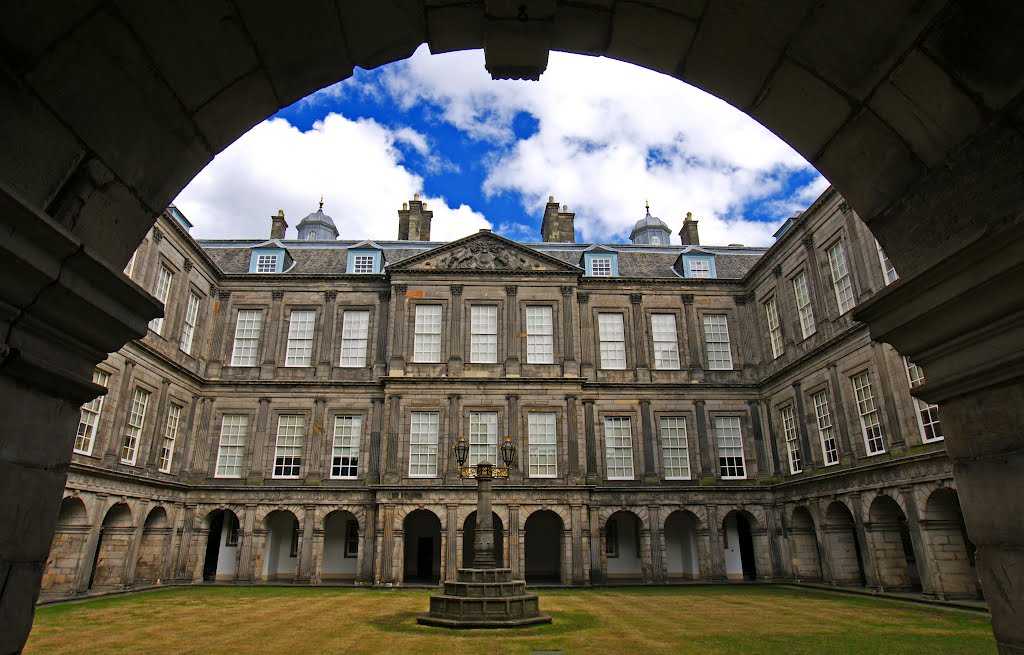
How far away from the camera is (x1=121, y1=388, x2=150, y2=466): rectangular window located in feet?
68.7

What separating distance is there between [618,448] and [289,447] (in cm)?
1350

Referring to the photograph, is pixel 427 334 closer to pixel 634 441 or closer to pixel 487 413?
pixel 487 413

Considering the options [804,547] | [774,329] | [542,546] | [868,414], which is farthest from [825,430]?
[542,546]

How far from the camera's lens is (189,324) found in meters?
25.1

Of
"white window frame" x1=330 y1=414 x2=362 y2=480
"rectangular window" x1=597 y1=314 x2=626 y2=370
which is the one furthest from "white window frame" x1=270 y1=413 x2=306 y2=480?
"rectangular window" x1=597 y1=314 x2=626 y2=370

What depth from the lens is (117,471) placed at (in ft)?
65.6

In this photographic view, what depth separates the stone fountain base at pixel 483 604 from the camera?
12.9 meters

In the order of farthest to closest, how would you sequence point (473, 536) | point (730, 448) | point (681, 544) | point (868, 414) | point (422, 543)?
point (422, 543) → point (681, 544) → point (730, 448) → point (473, 536) → point (868, 414)

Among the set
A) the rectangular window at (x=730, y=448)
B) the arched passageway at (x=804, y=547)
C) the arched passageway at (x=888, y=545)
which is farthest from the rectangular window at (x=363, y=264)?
the arched passageway at (x=888, y=545)

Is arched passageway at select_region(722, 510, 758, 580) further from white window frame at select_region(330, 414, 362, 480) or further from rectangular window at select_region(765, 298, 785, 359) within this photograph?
white window frame at select_region(330, 414, 362, 480)

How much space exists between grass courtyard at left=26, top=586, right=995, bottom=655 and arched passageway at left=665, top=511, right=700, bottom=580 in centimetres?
707

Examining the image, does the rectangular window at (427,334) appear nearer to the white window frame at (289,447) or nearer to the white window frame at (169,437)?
the white window frame at (289,447)

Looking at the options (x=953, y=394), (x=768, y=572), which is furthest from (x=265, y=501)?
(x=953, y=394)

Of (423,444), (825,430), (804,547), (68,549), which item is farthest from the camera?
(423,444)
